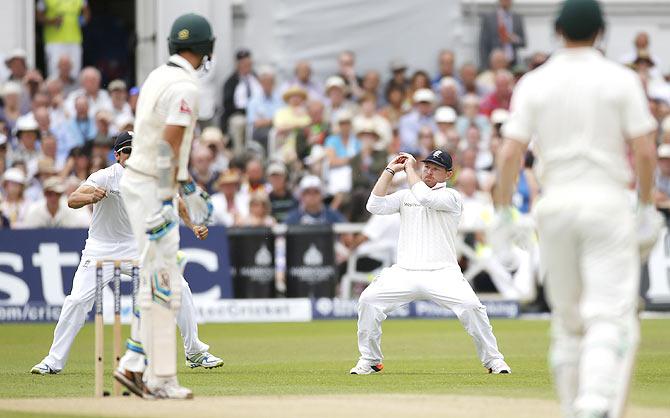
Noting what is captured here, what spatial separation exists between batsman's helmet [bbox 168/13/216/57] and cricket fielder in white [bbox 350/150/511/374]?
9.99 feet

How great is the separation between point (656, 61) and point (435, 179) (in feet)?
41.6

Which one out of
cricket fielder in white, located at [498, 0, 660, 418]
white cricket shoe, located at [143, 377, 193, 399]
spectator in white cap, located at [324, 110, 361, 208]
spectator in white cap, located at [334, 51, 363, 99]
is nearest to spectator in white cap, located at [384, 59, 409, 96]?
spectator in white cap, located at [334, 51, 363, 99]

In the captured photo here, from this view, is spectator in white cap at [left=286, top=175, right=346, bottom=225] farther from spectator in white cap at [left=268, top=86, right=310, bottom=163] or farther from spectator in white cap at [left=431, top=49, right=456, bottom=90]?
spectator in white cap at [left=431, top=49, right=456, bottom=90]

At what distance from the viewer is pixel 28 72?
21.1 meters

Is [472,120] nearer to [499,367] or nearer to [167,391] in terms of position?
[499,367]

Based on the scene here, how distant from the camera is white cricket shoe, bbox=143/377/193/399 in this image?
28.0 ft

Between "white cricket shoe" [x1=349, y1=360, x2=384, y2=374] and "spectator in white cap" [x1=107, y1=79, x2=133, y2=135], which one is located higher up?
"spectator in white cap" [x1=107, y1=79, x2=133, y2=135]

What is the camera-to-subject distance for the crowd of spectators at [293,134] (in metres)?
19.5

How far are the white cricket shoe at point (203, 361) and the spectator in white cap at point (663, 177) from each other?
9.33 m

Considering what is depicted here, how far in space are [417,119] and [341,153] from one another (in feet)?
4.69

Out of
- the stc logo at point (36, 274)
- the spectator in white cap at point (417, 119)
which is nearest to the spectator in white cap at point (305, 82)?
the spectator in white cap at point (417, 119)

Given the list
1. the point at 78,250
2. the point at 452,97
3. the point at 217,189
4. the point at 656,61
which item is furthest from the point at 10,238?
the point at 656,61

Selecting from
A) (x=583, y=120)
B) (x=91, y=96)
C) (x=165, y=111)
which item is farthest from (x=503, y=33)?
(x=583, y=120)

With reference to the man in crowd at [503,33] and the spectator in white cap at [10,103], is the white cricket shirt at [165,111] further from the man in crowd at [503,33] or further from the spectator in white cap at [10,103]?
the man in crowd at [503,33]
